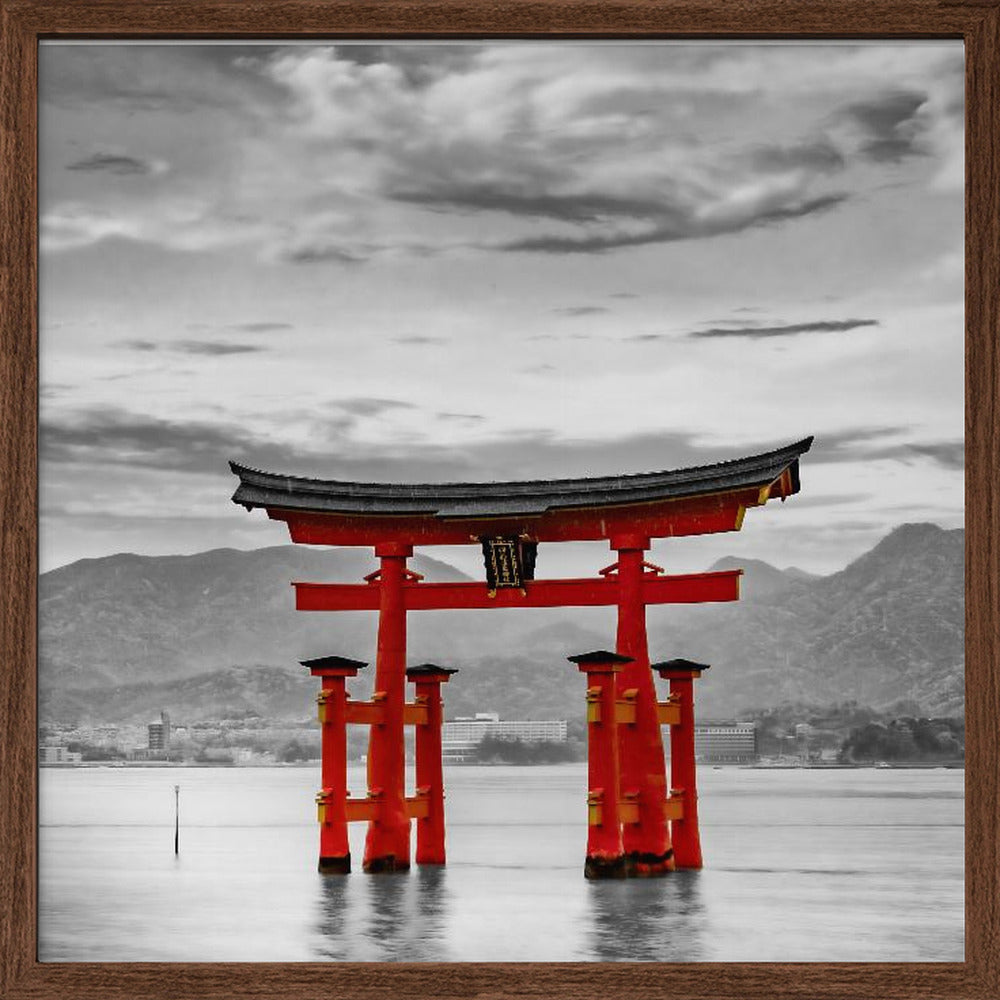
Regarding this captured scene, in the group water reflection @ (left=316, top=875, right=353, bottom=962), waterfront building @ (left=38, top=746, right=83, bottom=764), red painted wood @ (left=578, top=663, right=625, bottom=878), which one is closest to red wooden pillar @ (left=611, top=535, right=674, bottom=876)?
red painted wood @ (left=578, top=663, right=625, bottom=878)

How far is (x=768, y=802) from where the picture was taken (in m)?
15.6

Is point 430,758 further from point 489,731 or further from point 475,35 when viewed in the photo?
point 475,35

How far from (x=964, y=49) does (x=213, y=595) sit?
404 centimetres

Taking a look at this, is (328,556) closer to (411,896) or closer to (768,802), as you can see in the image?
(411,896)

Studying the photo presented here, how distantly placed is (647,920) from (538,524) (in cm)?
303

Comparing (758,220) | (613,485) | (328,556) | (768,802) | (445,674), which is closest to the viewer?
(758,220)

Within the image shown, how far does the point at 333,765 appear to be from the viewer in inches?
375

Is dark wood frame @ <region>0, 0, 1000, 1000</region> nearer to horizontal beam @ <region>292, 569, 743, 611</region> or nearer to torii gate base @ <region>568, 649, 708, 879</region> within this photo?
horizontal beam @ <region>292, 569, 743, 611</region>

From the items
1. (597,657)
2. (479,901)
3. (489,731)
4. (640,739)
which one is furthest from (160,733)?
(640,739)

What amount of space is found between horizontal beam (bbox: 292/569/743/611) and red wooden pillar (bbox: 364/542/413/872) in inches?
4.9

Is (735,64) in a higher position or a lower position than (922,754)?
higher

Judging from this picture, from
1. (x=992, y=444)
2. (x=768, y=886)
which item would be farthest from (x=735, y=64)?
(x=768, y=886)

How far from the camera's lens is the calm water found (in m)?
5.38

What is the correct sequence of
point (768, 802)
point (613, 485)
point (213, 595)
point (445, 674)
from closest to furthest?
point (213, 595), point (613, 485), point (445, 674), point (768, 802)
